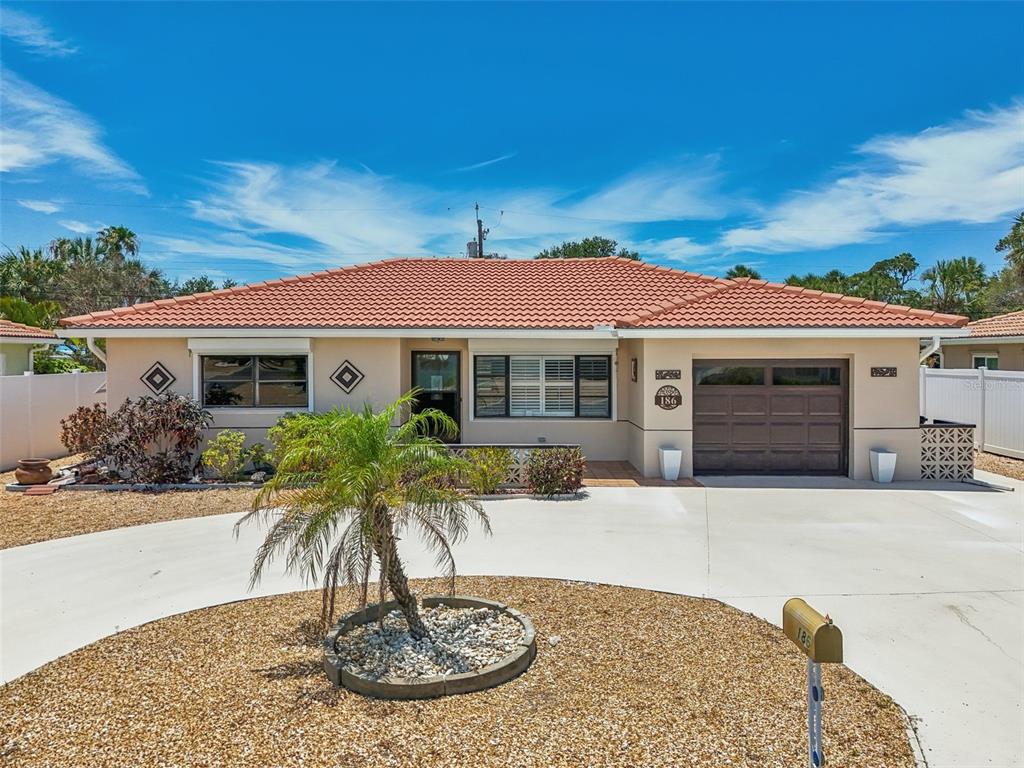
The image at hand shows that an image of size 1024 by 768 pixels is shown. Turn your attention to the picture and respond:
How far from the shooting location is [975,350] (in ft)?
65.0

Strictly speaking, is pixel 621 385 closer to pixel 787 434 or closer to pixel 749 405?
pixel 749 405

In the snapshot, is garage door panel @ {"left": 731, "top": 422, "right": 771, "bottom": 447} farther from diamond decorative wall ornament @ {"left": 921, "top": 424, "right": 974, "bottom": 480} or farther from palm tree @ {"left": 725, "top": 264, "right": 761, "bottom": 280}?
palm tree @ {"left": 725, "top": 264, "right": 761, "bottom": 280}

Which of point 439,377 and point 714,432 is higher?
point 439,377

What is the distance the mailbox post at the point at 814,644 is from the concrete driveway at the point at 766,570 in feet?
4.24

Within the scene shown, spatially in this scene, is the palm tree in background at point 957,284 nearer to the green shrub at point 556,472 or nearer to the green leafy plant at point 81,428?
the green shrub at point 556,472

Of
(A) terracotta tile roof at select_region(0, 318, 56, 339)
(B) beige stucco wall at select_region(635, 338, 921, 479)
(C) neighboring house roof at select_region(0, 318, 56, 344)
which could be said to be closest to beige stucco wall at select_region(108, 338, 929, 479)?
(B) beige stucco wall at select_region(635, 338, 921, 479)

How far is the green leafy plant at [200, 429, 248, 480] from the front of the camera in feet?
38.6

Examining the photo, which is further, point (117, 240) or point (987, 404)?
point (117, 240)

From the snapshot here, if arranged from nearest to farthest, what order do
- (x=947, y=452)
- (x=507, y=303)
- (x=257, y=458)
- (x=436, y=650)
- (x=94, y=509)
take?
(x=436, y=650)
(x=94, y=509)
(x=947, y=452)
(x=257, y=458)
(x=507, y=303)

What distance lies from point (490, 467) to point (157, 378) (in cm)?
741

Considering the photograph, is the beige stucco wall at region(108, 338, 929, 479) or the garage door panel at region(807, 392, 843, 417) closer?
the beige stucco wall at region(108, 338, 929, 479)

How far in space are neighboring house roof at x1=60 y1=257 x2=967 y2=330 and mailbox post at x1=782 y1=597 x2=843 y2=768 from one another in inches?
359

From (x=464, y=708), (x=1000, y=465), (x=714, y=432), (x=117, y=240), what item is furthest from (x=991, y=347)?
(x=117, y=240)

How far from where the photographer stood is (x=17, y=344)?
65.8 ft
